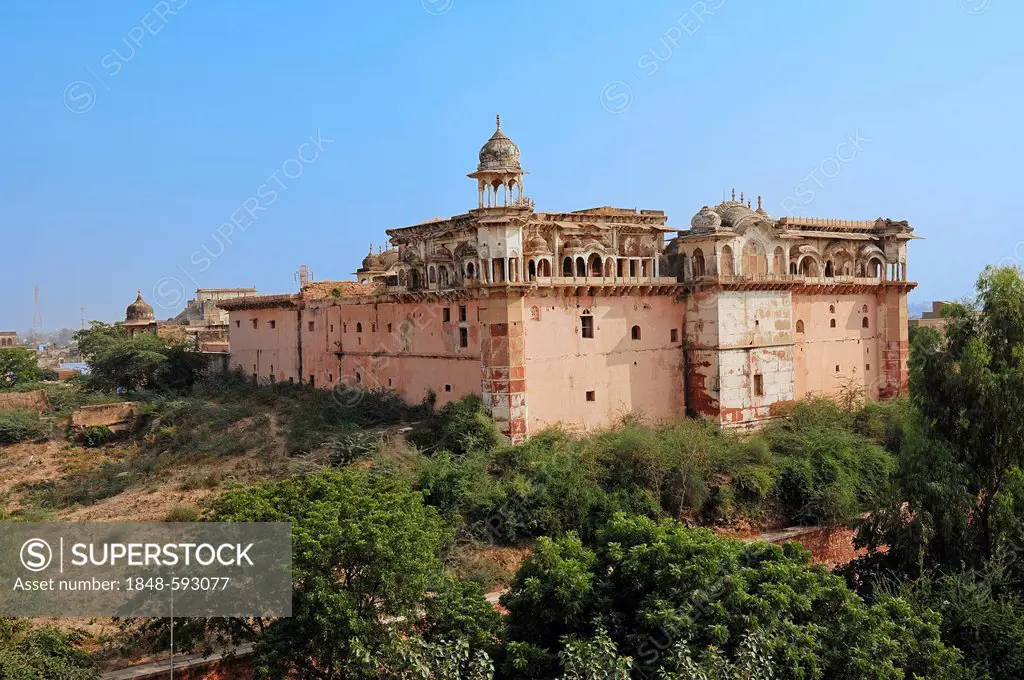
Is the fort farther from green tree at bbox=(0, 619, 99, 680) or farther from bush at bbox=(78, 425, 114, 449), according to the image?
green tree at bbox=(0, 619, 99, 680)

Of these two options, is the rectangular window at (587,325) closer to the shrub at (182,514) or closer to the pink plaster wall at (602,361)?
the pink plaster wall at (602,361)

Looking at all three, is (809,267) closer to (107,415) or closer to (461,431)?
(461,431)

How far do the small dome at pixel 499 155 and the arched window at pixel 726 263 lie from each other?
24.8 ft

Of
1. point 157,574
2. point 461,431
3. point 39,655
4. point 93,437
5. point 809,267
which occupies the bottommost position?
point 39,655

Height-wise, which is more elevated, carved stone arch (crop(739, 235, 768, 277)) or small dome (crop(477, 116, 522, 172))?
small dome (crop(477, 116, 522, 172))

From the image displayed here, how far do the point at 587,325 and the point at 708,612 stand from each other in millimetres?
14965

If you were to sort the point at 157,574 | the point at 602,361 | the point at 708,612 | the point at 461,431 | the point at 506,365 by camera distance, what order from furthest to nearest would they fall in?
the point at 602,361
the point at 506,365
the point at 461,431
the point at 157,574
the point at 708,612

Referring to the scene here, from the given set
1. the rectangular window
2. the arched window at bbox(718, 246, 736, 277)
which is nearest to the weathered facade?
the arched window at bbox(718, 246, 736, 277)

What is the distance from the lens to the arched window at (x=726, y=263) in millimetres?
28203

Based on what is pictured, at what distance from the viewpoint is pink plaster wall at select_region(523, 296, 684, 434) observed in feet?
83.7

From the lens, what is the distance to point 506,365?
24.6 metres

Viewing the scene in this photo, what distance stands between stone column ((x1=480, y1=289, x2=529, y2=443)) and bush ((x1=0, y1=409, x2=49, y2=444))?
19224mm

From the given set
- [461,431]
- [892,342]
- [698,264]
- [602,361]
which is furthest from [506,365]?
[892,342]

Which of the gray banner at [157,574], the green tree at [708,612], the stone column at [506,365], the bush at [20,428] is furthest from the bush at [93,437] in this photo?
the green tree at [708,612]
